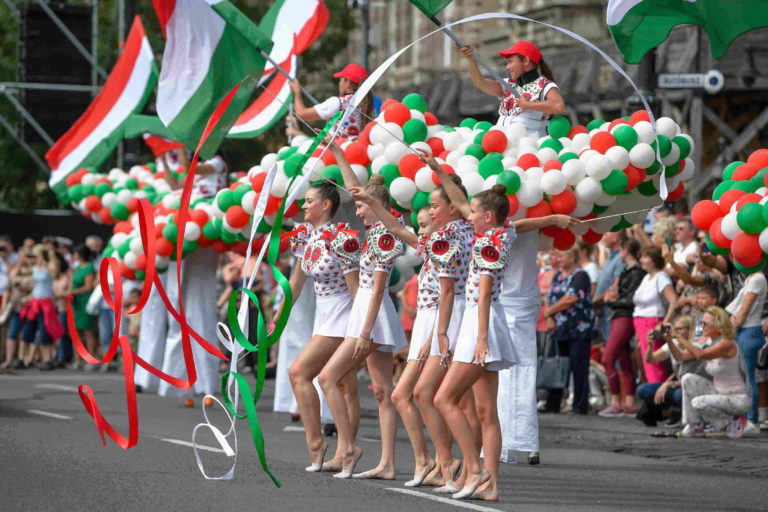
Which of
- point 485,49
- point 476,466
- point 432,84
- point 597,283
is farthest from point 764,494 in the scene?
point 485,49

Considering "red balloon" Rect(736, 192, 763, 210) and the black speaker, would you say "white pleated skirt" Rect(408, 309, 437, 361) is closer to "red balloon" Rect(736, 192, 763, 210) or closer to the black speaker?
"red balloon" Rect(736, 192, 763, 210)

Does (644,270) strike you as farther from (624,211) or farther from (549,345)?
(624,211)

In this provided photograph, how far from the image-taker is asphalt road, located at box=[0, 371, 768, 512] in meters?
9.05

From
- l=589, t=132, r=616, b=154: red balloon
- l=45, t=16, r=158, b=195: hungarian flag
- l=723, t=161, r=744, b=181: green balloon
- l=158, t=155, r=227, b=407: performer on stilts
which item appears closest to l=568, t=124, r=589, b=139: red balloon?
l=589, t=132, r=616, b=154: red balloon

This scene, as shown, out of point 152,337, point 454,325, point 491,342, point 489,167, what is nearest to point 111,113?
point 152,337

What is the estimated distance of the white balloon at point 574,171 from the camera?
1176 cm

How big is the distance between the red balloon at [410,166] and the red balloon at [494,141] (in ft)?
1.98

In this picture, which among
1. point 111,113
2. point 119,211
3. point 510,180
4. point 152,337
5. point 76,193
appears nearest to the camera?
point 510,180

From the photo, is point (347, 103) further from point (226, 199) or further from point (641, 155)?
point (641, 155)

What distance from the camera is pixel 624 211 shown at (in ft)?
40.3

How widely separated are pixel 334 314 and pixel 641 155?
2.71 m

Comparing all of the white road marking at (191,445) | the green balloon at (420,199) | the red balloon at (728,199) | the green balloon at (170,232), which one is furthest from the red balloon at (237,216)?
the red balloon at (728,199)

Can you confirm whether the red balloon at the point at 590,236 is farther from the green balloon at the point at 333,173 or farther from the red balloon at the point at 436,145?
the green balloon at the point at 333,173

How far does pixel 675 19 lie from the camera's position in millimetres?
11281
